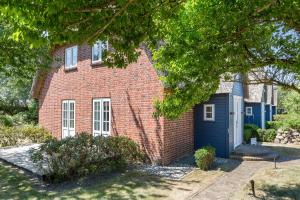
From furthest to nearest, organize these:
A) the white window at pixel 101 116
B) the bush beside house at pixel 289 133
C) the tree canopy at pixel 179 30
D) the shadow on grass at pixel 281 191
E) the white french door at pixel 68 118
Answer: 1. the bush beside house at pixel 289 133
2. the white french door at pixel 68 118
3. the white window at pixel 101 116
4. the shadow on grass at pixel 281 191
5. the tree canopy at pixel 179 30

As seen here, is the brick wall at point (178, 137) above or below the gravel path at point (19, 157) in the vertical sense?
above

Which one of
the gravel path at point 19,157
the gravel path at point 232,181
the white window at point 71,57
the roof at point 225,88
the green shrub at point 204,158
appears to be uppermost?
the white window at point 71,57

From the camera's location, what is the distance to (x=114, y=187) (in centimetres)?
899

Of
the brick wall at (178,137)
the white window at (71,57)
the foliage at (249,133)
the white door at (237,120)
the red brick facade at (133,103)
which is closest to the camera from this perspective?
the brick wall at (178,137)

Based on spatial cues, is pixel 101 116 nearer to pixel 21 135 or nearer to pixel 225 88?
pixel 225 88

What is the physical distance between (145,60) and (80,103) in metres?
5.28

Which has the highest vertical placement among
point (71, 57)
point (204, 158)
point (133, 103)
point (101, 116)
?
point (71, 57)

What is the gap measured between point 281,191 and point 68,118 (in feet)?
40.0

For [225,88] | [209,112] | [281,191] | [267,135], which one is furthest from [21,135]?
[267,135]

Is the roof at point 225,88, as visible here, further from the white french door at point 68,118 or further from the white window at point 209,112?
the white french door at point 68,118

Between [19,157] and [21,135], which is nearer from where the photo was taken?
[19,157]

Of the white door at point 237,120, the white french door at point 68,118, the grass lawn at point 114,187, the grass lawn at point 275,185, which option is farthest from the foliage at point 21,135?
the grass lawn at point 275,185

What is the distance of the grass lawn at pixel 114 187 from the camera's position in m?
8.23

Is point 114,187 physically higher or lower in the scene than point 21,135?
lower
